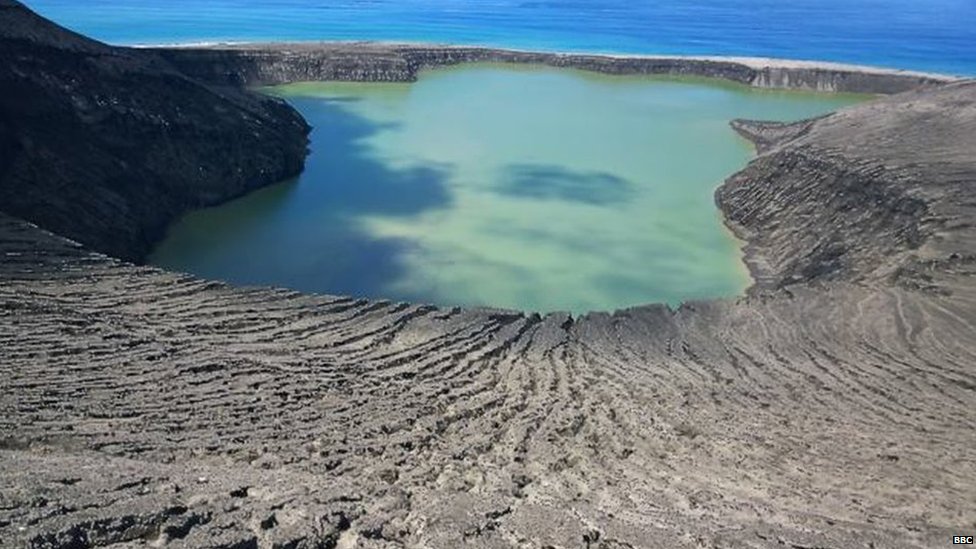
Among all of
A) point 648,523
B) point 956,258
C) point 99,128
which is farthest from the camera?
point 99,128

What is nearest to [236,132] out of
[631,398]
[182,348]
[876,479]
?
[182,348]

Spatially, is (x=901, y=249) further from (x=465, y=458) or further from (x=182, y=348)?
(x=182, y=348)

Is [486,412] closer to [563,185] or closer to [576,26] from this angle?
[563,185]

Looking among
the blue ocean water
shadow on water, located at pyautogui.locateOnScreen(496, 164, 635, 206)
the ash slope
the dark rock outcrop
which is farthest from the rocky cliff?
the ash slope

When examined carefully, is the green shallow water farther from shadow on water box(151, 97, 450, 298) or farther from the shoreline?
the shoreline

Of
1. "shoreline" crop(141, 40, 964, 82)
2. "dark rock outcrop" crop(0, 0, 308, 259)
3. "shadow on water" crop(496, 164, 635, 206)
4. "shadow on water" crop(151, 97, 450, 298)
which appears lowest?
"shadow on water" crop(151, 97, 450, 298)

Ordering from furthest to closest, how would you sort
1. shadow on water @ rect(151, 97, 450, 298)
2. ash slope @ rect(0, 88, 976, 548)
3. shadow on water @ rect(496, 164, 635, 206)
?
1. shadow on water @ rect(496, 164, 635, 206)
2. shadow on water @ rect(151, 97, 450, 298)
3. ash slope @ rect(0, 88, 976, 548)
